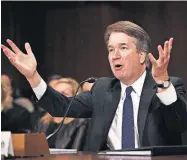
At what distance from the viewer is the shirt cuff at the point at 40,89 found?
7.14 feet

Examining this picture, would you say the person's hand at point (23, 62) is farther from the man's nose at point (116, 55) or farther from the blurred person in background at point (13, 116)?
the blurred person in background at point (13, 116)

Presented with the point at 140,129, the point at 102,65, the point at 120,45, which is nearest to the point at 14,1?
the point at 102,65

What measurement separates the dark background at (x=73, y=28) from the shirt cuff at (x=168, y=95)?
3.08 meters

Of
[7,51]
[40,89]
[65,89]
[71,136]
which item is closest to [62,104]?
[40,89]

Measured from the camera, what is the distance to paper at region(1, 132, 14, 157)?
1750 mm

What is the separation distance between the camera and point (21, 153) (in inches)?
73.2

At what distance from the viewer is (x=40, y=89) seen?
220cm

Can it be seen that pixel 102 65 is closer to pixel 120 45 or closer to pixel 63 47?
pixel 63 47

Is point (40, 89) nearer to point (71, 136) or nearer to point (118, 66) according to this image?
point (118, 66)

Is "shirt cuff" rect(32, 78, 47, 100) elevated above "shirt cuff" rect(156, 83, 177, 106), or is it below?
above

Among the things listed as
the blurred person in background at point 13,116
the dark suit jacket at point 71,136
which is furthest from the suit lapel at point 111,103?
the blurred person in background at point 13,116

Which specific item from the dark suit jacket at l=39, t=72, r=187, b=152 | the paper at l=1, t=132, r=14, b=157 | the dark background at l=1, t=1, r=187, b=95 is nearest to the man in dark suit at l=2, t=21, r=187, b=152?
the dark suit jacket at l=39, t=72, r=187, b=152

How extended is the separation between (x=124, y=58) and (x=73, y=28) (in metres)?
2.88

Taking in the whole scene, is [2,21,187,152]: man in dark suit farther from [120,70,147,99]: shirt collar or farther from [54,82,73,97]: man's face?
[54,82,73,97]: man's face
